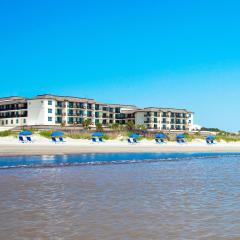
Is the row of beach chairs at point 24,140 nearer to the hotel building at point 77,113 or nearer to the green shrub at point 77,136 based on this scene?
the green shrub at point 77,136

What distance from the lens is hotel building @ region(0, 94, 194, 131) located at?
9156 centimetres

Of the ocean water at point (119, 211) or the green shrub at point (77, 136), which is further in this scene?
the green shrub at point (77, 136)

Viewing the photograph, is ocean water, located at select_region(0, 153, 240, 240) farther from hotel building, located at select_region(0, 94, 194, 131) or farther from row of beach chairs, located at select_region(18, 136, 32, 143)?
hotel building, located at select_region(0, 94, 194, 131)

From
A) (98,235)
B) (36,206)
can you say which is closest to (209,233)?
(98,235)

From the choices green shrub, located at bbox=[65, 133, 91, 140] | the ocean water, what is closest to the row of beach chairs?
green shrub, located at bbox=[65, 133, 91, 140]

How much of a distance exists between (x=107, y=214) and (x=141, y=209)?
1222 mm

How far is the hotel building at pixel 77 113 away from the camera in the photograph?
300 feet

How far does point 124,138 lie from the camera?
74.5 metres

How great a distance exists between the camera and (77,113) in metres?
99.1

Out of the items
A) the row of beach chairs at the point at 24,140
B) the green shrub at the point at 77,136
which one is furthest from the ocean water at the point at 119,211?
the green shrub at the point at 77,136

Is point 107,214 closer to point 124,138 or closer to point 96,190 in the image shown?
point 96,190

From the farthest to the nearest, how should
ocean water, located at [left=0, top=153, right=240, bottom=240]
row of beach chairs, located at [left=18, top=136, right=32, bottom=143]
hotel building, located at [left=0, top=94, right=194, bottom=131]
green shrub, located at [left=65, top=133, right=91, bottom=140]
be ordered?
hotel building, located at [left=0, top=94, right=194, bottom=131]
green shrub, located at [left=65, top=133, right=91, bottom=140]
row of beach chairs, located at [left=18, top=136, right=32, bottom=143]
ocean water, located at [left=0, top=153, right=240, bottom=240]

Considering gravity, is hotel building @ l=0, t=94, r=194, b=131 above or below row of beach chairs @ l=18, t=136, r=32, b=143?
above

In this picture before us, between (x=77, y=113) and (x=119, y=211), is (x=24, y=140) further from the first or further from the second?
(x=119, y=211)
